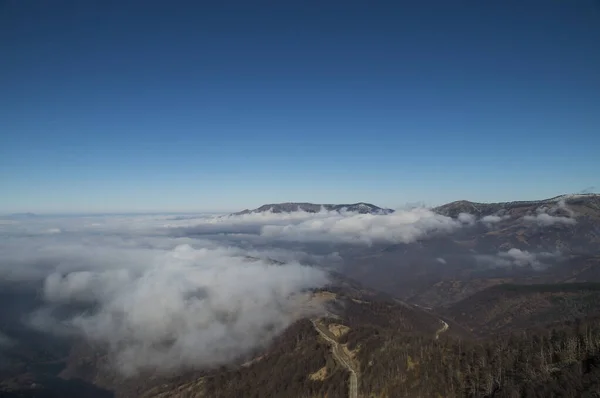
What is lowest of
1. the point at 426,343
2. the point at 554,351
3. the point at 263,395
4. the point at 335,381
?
the point at 263,395

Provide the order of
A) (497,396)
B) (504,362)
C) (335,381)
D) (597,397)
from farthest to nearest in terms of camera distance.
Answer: (335,381), (504,362), (497,396), (597,397)

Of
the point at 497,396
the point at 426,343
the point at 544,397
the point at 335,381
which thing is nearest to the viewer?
the point at 544,397

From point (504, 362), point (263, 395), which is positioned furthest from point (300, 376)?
point (504, 362)

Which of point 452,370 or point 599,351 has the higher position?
point 599,351

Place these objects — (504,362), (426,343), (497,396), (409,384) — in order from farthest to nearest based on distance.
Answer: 1. (426,343)
2. (409,384)
3. (504,362)
4. (497,396)

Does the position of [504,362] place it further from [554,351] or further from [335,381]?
[335,381]

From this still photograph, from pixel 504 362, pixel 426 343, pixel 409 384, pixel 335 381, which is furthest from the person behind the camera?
pixel 426 343

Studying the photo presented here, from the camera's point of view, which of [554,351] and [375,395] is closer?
[554,351]

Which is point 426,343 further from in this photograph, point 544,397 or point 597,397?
point 597,397

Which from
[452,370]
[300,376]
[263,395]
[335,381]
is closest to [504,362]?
[452,370]
